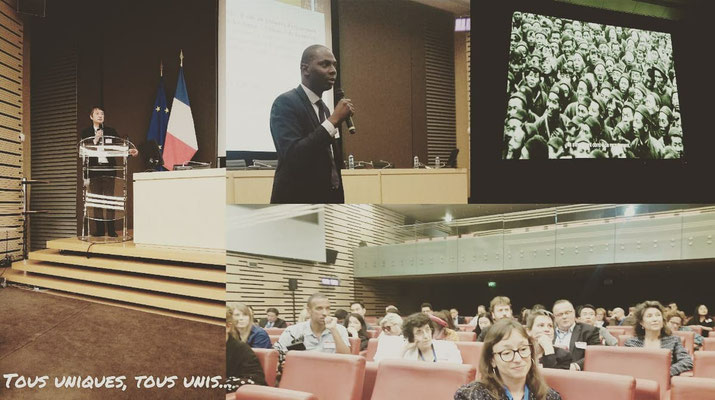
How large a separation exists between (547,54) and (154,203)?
3.44 meters

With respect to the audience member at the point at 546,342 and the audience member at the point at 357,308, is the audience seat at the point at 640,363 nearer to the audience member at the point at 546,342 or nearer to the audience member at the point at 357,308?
the audience member at the point at 546,342

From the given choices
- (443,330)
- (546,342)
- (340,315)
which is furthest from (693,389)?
(340,315)

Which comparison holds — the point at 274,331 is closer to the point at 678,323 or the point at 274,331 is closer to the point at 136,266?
the point at 136,266

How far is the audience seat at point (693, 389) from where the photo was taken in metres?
2.31

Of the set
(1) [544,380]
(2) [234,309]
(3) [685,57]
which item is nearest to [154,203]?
(2) [234,309]

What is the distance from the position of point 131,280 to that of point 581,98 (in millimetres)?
3558

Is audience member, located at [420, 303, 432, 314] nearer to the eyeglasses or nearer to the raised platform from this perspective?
the eyeglasses

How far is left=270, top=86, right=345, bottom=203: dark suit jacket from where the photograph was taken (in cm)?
317

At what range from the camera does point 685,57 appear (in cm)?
412

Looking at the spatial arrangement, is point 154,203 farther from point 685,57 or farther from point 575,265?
point 685,57

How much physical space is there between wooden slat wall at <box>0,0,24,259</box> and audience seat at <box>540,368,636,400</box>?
19.0ft

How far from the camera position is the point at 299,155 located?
3170mm

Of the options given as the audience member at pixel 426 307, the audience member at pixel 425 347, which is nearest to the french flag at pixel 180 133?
the audience member at pixel 426 307

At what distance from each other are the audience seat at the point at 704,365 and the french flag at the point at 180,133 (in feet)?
19.3
